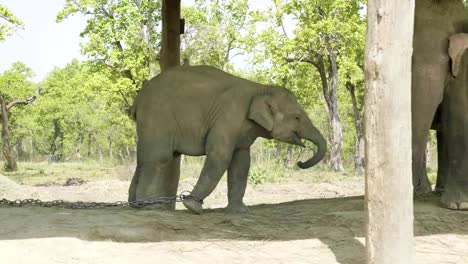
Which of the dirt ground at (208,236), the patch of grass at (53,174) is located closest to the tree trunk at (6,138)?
the patch of grass at (53,174)

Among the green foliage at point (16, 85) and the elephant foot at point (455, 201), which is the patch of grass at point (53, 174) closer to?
the green foliage at point (16, 85)

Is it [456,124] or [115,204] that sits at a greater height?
[456,124]

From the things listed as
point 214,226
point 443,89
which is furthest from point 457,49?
point 214,226

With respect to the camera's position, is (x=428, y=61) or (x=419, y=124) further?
(x=428, y=61)

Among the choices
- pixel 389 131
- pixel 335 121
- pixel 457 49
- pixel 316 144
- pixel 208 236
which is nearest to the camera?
pixel 389 131

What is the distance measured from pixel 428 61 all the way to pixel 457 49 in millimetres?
346

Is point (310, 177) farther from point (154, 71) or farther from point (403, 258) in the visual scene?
point (403, 258)

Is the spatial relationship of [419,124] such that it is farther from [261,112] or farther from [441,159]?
[261,112]

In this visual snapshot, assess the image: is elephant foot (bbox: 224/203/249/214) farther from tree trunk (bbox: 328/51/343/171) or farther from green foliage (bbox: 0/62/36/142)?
green foliage (bbox: 0/62/36/142)

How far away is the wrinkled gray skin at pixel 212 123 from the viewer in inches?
340

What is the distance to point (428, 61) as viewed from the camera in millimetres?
7805

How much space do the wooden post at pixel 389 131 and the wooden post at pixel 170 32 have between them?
19.7ft

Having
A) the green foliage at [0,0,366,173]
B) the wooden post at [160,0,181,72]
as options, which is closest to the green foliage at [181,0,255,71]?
the green foliage at [0,0,366,173]

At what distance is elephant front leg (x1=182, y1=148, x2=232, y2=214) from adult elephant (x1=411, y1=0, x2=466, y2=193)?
2.29 m
